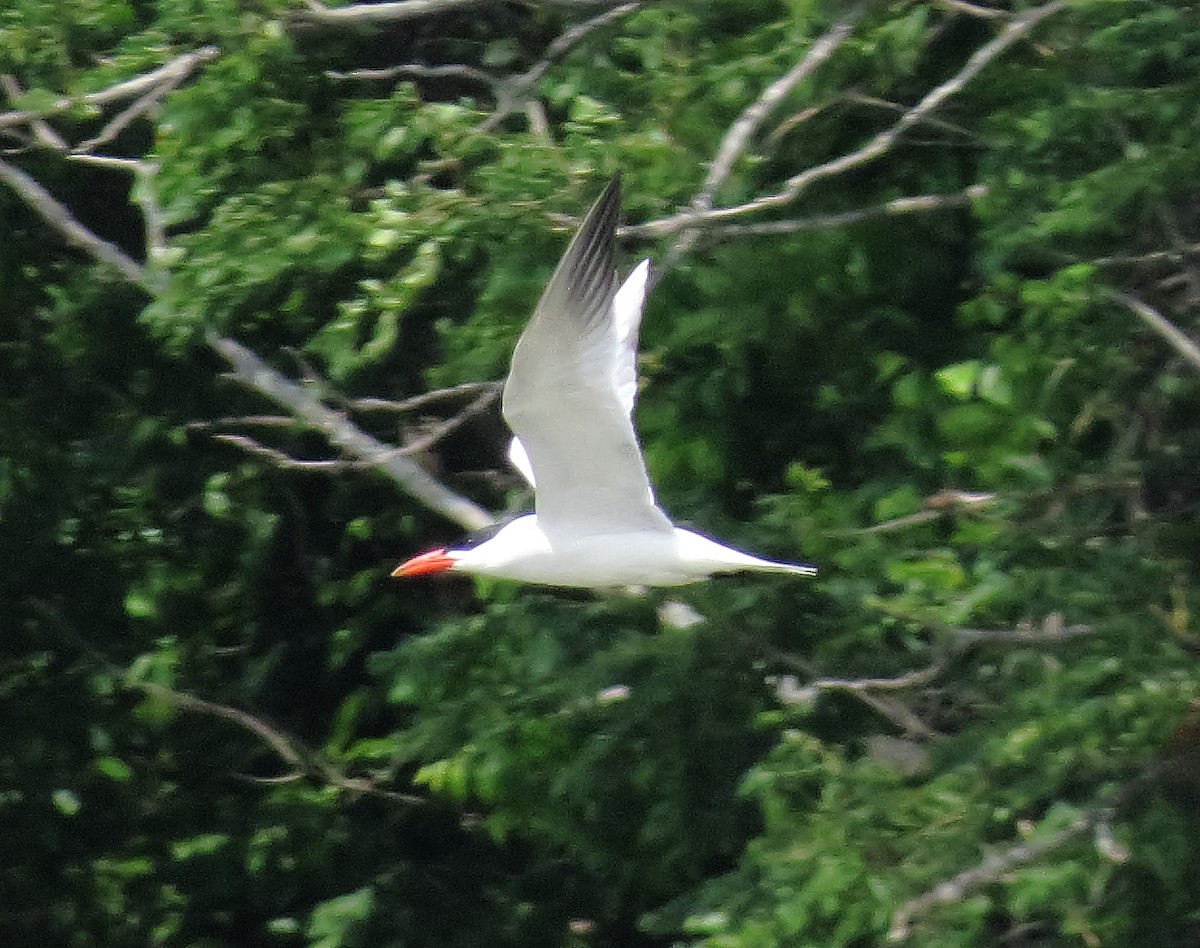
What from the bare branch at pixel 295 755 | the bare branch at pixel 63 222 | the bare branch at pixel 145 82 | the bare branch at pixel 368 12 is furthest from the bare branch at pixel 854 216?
the bare branch at pixel 295 755

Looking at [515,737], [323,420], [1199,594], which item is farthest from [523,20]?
[1199,594]

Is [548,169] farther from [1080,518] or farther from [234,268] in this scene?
[1080,518]

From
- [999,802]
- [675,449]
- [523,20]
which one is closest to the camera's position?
[999,802]

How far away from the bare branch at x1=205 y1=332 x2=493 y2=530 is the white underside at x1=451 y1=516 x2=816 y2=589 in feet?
2.29

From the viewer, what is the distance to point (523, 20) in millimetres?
8164

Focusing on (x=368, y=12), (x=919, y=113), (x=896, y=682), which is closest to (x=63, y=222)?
(x=368, y=12)

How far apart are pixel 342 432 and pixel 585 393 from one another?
4.95ft

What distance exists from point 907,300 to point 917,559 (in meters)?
1.21

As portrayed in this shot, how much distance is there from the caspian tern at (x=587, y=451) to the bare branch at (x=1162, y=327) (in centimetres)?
115

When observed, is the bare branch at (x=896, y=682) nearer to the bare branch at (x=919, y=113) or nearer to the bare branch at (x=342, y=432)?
the bare branch at (x=919, y=113)

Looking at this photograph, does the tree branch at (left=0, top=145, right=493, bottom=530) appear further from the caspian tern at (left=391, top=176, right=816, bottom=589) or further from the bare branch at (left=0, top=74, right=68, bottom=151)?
the caspian tern at (left=391, top=176, right=816, bottom=589)

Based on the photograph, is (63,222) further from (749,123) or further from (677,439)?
(749,123)

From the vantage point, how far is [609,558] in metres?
5.98

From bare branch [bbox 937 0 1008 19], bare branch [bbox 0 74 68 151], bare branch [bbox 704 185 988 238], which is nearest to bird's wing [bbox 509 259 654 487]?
bare branch [bbox 704 185 988 238]
